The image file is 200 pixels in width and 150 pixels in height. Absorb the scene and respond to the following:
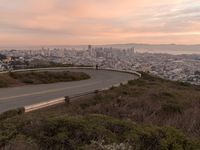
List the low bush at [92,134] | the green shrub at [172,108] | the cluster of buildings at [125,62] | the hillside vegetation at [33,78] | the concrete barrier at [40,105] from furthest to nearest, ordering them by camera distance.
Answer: the cluster of buildings at [125,62], the hillside vegetation at [33,78], the concrete barrier at [40,105], the green shrub at [172,108], the low bush at [92,134]

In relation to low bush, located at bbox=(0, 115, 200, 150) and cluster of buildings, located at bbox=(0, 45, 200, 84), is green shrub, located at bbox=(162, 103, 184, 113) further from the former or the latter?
cluster of buildings, located at bbox=(0, 45, 200, 84)

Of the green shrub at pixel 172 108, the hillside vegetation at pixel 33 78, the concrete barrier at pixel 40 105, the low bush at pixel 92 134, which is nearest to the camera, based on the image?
the low bush at pixel 92 134

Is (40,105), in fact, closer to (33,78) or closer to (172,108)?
(172,108)

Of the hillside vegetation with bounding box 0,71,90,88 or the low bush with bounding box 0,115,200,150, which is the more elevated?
the low bush with bounding box 0,115,200,150

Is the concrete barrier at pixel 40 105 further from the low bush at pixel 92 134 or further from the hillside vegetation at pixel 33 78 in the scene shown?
the hillside vegetation at pixel 33 78

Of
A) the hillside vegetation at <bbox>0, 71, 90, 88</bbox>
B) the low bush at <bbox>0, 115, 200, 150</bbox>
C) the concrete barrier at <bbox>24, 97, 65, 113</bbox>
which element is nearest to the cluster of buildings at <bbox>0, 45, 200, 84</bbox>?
the hillside vegetation at <bbox>0, 71, 90, 88</bbox>

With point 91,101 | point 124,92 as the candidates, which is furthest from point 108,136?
point 124,92

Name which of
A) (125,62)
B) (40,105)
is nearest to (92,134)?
(40,105)

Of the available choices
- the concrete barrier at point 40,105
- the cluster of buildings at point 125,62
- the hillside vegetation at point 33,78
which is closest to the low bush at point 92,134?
the concrete barrier at point 40,105

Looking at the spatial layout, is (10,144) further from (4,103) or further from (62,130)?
(4,103)
